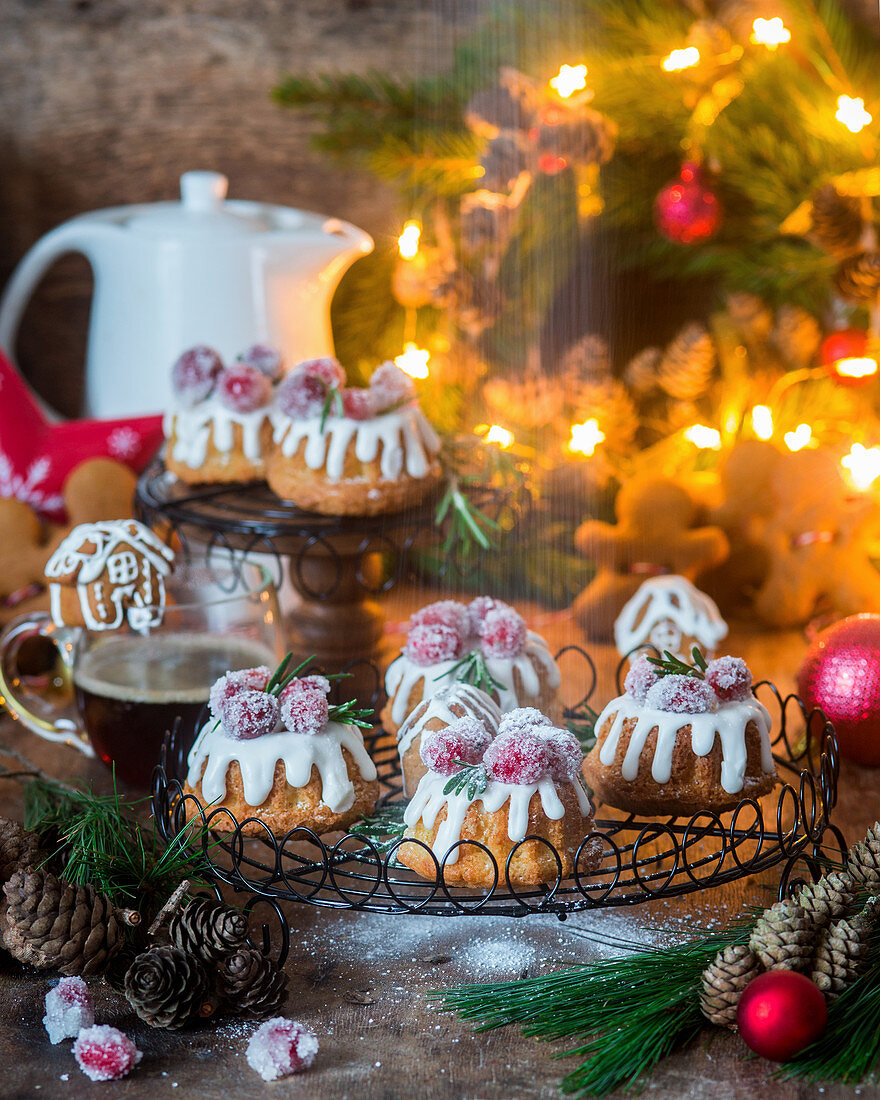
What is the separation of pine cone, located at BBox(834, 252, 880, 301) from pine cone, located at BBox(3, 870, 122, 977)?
1.08 meters

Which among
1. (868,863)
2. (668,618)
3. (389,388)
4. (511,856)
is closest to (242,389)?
(389,388)

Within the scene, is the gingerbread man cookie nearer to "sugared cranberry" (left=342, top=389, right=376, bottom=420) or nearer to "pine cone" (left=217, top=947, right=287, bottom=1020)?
"sugared cranberry" (left=342, top=389, right=376, bottom=420)

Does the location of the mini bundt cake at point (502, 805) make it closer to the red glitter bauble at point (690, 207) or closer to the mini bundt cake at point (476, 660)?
the mini bundt cake at point (476, 660)

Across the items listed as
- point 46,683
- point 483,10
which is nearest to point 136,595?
point 46,683

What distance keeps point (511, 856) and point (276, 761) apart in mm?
191

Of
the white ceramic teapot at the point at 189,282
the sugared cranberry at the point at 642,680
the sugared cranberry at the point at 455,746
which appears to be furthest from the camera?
the white ceramic teapot at the point at 189,282

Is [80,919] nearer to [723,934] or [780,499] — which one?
[723,934]

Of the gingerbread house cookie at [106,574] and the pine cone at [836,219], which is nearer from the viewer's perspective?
the gingerbread house cookie at [106,574]

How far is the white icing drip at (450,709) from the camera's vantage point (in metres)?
0.90

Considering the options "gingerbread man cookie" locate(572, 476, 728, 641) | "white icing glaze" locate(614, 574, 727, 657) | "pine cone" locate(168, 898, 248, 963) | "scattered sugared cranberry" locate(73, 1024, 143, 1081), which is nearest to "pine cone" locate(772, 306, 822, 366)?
"gingerbread man cookie" locate(572, 476, 728, 641)

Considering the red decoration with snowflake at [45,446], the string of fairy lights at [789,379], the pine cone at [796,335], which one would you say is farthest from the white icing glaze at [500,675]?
the pine cone at [796,335]

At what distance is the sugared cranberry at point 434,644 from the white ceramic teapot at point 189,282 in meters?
0.71

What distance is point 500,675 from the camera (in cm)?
101

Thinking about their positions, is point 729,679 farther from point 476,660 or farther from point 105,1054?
point 105,1054
